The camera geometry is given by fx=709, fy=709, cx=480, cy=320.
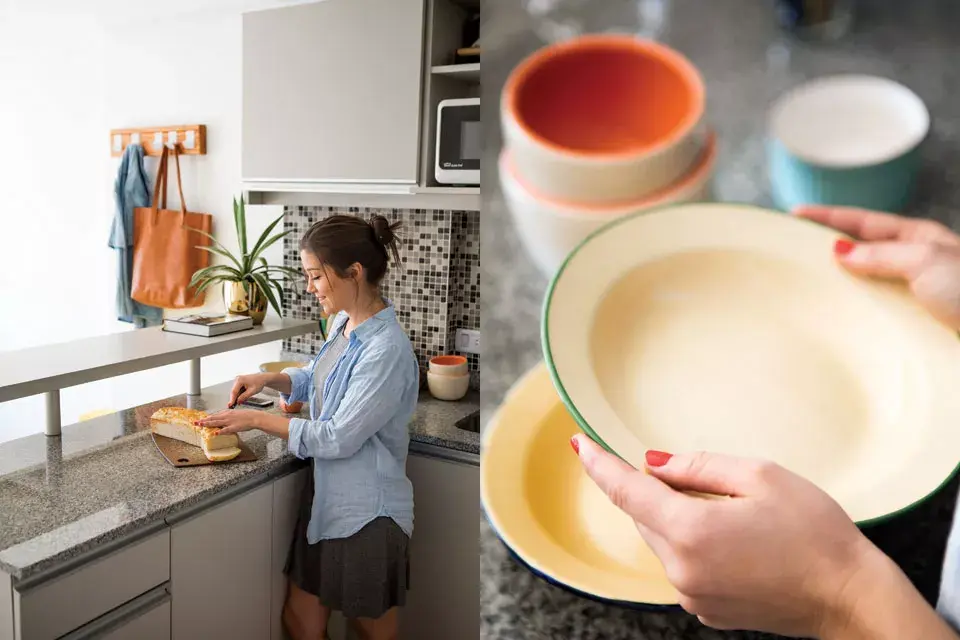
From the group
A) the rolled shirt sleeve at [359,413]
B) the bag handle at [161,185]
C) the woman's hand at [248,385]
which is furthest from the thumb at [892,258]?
the bag handle at [161,185]

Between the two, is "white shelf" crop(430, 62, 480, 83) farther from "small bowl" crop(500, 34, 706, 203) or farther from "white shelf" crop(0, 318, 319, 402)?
"small bowl" crop(500, 34, 706, 203)

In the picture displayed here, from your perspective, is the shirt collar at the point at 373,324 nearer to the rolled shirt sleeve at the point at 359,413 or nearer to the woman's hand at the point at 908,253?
the rolled shirt sleeve at the point at 359,413

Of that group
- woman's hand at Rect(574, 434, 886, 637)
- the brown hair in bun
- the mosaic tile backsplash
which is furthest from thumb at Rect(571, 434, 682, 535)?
the mosaic tile backsplash

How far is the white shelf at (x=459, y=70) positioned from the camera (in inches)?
70.6

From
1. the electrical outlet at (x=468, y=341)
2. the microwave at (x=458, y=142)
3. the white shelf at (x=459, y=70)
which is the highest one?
the white shelf at (x=459, y=70)

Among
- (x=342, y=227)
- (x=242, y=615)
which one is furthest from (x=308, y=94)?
(x=242, y=615)

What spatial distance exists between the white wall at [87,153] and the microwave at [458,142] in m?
0.88

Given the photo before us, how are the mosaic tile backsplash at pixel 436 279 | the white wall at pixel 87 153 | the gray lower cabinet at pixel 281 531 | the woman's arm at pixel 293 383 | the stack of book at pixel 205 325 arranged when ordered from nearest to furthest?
the gray lower cabinet at pixel 281 531 < the woman's arm at pixel 293 383 < the stack of book at pixel 205 325 < the mosaic tile backsplash at pixel 436 279 < the white wall at pixel 87 153

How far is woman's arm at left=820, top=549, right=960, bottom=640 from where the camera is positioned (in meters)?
0.47

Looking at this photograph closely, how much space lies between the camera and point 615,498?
538mm

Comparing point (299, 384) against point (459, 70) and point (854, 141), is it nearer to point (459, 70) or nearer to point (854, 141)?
point (459, 70)

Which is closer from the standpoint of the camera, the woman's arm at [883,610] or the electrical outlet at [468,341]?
the woman's arm at [883,610]

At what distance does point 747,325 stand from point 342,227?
4.09 ft

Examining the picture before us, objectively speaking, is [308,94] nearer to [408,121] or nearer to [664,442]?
[408,121]
